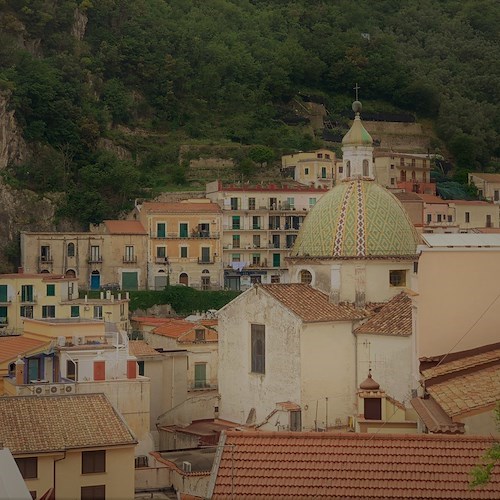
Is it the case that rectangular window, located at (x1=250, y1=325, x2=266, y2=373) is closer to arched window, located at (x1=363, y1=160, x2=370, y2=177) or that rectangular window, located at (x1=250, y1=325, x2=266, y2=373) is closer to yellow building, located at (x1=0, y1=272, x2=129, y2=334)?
arched window, located at (x1=363, y1=160, x2=370, y2=177)

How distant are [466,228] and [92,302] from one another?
27.7m

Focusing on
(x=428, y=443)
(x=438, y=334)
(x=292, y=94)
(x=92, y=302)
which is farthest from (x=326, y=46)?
(x=428, y=443)

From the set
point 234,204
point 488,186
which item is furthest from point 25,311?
point 488,186

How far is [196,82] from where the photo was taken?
96.2 meters

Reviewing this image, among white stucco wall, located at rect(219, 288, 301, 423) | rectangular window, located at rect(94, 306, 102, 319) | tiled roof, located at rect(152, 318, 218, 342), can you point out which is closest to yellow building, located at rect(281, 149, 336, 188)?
rectangular window, located at rect(94, 306, 102, 319)

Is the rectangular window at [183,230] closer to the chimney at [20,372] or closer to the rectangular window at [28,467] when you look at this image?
the chimney at [20,372]

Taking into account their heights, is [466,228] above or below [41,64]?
below

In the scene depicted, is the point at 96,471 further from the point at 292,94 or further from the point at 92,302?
the point at 292,94

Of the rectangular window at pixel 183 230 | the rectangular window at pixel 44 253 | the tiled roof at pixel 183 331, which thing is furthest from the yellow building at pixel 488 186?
the tiled roof at pixel 183 331

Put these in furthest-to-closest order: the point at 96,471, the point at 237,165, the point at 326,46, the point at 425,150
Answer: the point at 326,46 < the point at 425,150 < the point at 237,165 < the point at 96,471

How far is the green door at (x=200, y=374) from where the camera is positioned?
44341mm

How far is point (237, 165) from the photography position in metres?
83.6

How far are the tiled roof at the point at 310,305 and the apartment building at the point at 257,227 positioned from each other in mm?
37094

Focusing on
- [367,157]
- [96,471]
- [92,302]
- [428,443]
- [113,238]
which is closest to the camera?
[428,443]
